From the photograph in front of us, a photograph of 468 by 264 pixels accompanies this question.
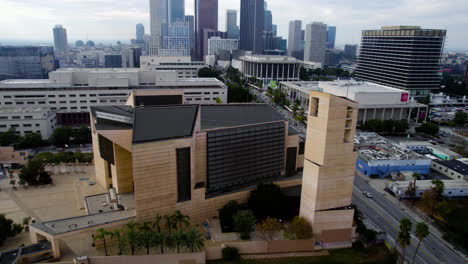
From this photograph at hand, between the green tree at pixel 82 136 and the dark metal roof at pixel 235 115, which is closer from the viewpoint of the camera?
the dark metal roof at pixel 235 115

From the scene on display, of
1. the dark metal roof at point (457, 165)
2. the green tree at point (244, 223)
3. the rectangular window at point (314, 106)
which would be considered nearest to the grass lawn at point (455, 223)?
the dark metal roof at point (457, 165)

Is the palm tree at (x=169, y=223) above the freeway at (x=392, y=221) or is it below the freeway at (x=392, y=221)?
above

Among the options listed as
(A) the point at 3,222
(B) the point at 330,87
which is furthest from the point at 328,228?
(B) the point at 330,87

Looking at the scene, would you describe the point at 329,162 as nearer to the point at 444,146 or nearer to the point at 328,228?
the point at 328,228

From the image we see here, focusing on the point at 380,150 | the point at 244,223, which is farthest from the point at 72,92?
the point at 380,150

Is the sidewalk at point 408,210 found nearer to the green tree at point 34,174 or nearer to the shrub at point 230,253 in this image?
the shrub at point 230,253

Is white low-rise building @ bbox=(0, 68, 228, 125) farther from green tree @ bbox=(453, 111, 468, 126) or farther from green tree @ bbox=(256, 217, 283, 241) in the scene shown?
green tree @ bbox=(453, 111, 468, 126)
